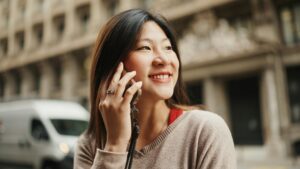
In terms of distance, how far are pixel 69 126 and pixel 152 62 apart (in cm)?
854

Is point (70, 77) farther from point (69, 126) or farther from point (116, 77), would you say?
point (116, 77)

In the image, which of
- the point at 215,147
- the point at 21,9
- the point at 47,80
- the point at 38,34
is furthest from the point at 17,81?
the point at 215,147

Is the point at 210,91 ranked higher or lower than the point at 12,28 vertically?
lower

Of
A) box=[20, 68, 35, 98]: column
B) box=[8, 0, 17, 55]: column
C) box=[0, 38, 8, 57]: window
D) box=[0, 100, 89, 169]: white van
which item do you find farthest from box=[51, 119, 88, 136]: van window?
→ box=[0, 38, 8, 57]: window

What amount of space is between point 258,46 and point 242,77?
7.37ft

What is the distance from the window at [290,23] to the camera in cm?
1532

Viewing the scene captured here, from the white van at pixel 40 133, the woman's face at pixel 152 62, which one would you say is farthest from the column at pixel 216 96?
the woman's face at pixel 152 62

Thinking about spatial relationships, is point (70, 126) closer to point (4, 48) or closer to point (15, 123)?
point (15, 123)

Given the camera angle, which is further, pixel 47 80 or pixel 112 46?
pixel 47 80

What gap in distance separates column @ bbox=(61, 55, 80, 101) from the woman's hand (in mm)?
22093

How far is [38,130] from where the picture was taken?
32.1ft

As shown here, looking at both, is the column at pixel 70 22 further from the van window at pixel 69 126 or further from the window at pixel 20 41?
the van window at pixel 69 126

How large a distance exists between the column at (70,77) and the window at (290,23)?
13907 millimetres

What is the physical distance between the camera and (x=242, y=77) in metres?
16.5
